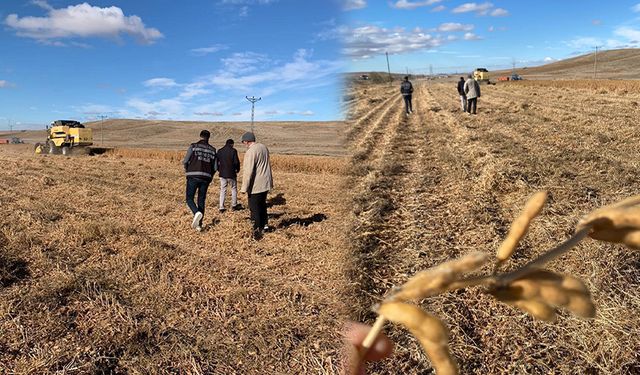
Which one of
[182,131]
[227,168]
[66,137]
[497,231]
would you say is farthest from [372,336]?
[182,131]

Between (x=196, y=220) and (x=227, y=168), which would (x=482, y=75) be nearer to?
(x=227, y=168)

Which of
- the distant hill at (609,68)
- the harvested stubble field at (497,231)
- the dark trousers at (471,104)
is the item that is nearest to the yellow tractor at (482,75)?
the distant hill at (609,68)

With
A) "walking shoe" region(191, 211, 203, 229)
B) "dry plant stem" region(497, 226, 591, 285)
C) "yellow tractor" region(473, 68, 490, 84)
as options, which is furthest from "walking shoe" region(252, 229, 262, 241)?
"yellow tractor" region(473, 68, 490, 84)

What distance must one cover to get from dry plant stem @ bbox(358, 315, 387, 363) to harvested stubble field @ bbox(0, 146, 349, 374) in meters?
2.33

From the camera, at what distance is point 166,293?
14.1 feet

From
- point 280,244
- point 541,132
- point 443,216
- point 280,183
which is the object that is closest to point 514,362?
point 443,216

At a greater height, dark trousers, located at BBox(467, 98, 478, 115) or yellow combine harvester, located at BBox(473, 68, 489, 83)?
yellow combine harvester, located at BBox(473, 68, 489, 83)

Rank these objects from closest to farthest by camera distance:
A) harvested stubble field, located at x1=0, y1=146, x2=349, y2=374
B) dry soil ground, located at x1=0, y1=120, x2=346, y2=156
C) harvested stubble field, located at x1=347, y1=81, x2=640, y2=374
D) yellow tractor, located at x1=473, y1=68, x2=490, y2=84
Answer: harvested stubble field, located at x1=347, y1=81, x2=640, y2=374
harvested stubble field, located at x1=0, y1=146, x2=349, y2=374
dry soil ground, located at x1=0, y1=120, x2=346, y2=156
yellow tractor, located at x1=473, y1=68, x2=490, y2=84

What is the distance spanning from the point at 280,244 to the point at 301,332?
2620 mm

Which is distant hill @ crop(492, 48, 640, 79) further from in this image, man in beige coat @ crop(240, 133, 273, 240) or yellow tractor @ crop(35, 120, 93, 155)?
man in beige coat @ crop(240, 133, 273, 240)

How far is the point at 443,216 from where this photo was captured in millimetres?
4992

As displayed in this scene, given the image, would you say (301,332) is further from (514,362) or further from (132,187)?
(132,187)

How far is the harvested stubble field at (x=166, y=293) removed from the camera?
323cm

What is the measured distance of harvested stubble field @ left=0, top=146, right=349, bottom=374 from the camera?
10.6ft
